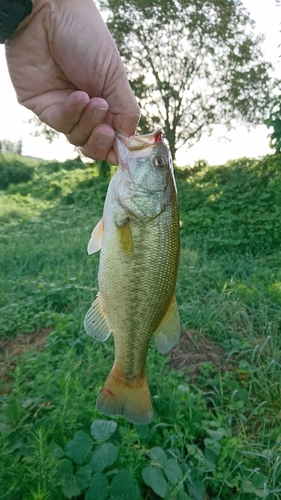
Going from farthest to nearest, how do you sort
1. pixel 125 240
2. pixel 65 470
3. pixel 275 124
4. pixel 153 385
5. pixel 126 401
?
pixel 275 124
pixel 153 385
pixel 65 470
pixel 126 401
pixel 125 240

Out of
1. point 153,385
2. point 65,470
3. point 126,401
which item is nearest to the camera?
point 126,401

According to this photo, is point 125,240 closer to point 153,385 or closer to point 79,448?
point 79,448

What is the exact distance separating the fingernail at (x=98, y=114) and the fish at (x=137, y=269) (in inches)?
4.8

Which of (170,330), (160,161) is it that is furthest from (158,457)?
(160,161)

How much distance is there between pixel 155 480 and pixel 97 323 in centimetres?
98

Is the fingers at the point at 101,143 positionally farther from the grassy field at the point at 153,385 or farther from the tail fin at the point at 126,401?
the grassy field at the point at 153,385

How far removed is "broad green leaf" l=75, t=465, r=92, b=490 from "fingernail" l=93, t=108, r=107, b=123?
5.35ft

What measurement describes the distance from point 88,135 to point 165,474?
5.65 feet

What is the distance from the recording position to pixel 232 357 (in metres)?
4.31

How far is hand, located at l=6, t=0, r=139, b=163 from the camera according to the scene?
2249 mm

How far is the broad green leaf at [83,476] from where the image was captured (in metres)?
2.37

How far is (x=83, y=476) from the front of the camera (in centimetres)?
240

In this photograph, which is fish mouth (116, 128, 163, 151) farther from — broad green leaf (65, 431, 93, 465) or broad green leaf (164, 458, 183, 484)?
broad green leaf (164, 458, 183, 484)

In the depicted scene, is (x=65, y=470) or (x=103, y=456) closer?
(x=65, y=470)
